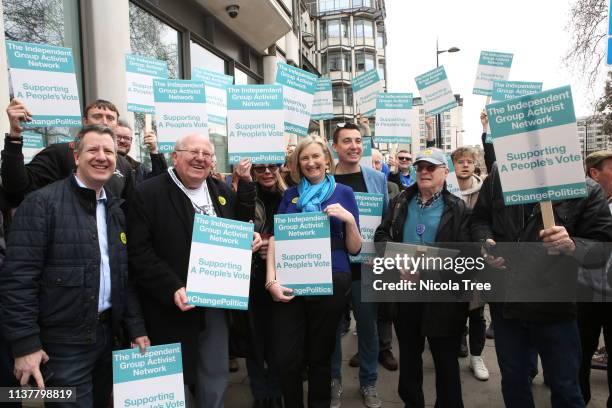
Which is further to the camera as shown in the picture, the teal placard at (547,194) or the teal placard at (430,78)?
the teal placard at (430,78)

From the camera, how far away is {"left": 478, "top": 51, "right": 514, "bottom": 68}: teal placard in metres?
5.04

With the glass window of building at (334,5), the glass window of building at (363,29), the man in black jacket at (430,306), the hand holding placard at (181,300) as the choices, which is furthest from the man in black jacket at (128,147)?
Answer: the glass window of building at (334,5)

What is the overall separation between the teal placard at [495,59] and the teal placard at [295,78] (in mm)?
2430

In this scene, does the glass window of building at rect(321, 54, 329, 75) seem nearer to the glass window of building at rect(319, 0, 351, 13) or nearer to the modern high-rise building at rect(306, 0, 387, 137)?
the modern high-rise building at rect(306, 0, 387, 137)

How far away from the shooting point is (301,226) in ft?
8.70

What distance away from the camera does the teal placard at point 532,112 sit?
6.95ft

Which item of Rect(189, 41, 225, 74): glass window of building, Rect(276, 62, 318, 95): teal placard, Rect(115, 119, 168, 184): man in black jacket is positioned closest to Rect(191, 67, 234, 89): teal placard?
Rect(276, 62, 318, 95): teal placard

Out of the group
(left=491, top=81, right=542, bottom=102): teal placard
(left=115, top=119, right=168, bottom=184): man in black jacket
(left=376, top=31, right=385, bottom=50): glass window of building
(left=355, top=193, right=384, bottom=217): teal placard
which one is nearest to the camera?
(left=355, top=193, right=384, bottom=217): teal placard

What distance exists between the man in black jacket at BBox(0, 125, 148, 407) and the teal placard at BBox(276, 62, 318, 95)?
1.83 meters

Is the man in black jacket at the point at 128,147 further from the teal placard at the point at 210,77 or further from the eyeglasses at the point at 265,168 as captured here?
the eyeglasses at the point at 265,168

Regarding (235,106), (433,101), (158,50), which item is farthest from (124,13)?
(433,101)

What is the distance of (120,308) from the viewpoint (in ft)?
7.43

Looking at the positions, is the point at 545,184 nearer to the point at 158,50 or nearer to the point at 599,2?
the point at 158,50

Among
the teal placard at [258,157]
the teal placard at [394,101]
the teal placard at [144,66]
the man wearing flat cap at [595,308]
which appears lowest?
the man wearing flat cap at [595,308]
